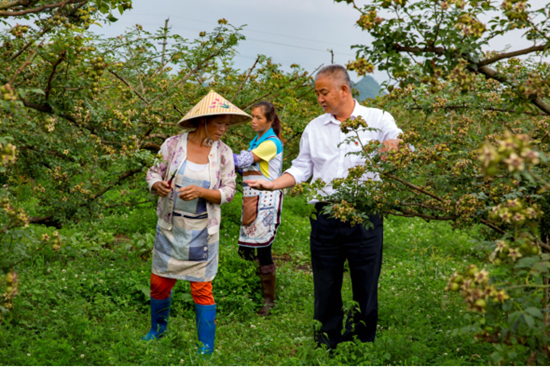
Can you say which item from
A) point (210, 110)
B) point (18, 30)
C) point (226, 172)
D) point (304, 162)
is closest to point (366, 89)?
point (304, 162)

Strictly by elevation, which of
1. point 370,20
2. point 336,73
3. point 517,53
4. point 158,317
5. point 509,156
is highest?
point 370,20

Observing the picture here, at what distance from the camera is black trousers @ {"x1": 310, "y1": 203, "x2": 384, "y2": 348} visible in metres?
3.43

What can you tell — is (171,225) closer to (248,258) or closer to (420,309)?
(248,258)

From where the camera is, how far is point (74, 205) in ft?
13.4

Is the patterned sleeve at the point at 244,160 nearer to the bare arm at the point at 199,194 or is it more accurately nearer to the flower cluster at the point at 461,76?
the bare arm at the point at 199,194

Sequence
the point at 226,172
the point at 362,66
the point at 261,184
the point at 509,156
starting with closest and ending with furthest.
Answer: the point at 509,156 → the point at 362,66 → the point at 261,184 → the point at 226,172

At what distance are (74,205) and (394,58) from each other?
296cm

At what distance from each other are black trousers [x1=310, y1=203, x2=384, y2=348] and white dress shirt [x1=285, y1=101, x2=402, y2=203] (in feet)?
0.91

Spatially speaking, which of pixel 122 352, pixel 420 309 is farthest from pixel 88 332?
pixel 420 309

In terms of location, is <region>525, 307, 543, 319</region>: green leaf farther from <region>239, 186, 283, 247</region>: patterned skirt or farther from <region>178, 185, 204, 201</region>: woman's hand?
<region>239, 186, 283, 247</region>: patterned skirt

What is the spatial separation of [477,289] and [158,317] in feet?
8.74

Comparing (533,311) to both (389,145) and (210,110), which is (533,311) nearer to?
(389,145)

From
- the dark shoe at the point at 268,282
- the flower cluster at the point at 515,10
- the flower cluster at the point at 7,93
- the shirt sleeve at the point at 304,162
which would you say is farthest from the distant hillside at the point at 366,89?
the flower cluster at the point at 7,93

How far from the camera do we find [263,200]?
475 cm
